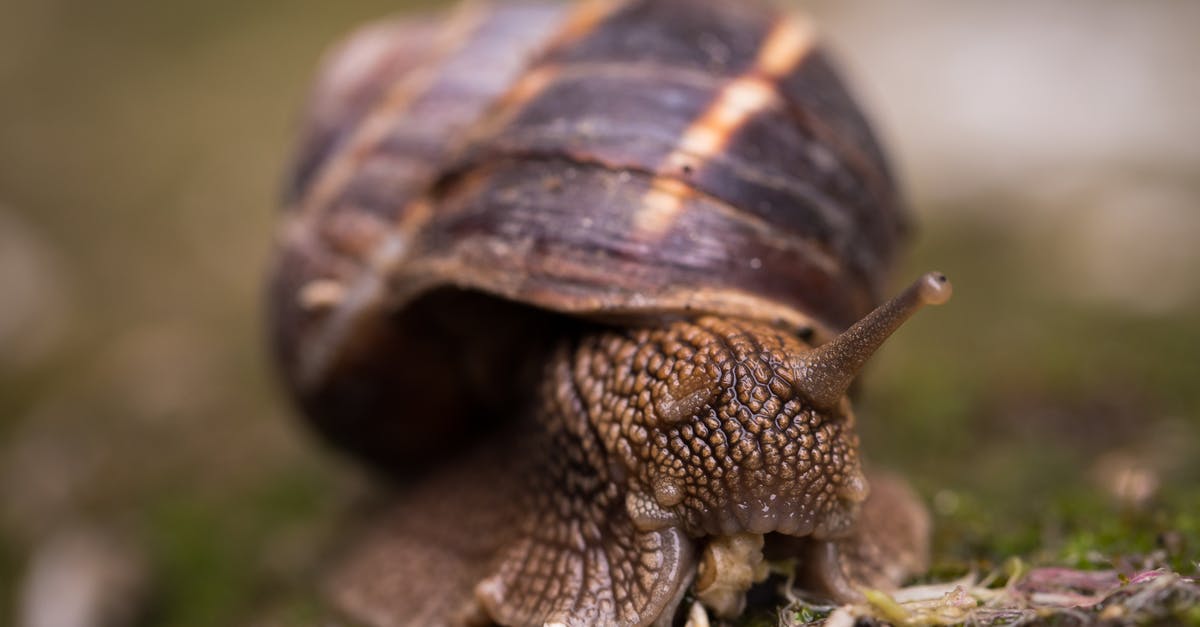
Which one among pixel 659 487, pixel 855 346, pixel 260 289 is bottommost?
pixel 659 487

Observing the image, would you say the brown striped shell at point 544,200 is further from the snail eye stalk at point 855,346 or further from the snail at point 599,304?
the snail eye stalk at point 855,346

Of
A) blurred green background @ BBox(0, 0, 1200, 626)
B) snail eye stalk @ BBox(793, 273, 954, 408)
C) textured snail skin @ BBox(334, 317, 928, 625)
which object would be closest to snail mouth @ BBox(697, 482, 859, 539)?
textured snail skin @ BBox(334, 317, 928, 625)

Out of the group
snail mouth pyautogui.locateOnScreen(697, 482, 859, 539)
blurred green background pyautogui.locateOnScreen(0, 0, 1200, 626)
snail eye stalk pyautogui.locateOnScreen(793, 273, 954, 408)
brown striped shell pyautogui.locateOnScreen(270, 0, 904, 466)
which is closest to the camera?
snail eye stalk pyautogui.locateOnScreen(793, 273, 954, 408)

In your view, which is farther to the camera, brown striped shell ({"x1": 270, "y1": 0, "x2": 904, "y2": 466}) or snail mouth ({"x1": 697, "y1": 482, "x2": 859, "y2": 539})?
brown striped shell ({"x1": 270, "y1": 0, "x2": 904, "y2": 466})

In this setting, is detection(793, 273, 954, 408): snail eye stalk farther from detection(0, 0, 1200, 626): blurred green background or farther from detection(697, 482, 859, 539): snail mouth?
detection(0, 0, 1200, 626): blurred green background

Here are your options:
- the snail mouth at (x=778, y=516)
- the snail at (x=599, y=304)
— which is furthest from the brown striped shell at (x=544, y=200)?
the snail mouth at (x=778, y=516)

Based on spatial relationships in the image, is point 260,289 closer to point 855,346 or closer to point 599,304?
point 599,304

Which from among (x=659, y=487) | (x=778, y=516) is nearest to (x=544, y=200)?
(x=659, y=487)

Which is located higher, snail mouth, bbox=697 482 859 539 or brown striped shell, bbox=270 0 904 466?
brown striped shell, bbox=270 0 904 466
